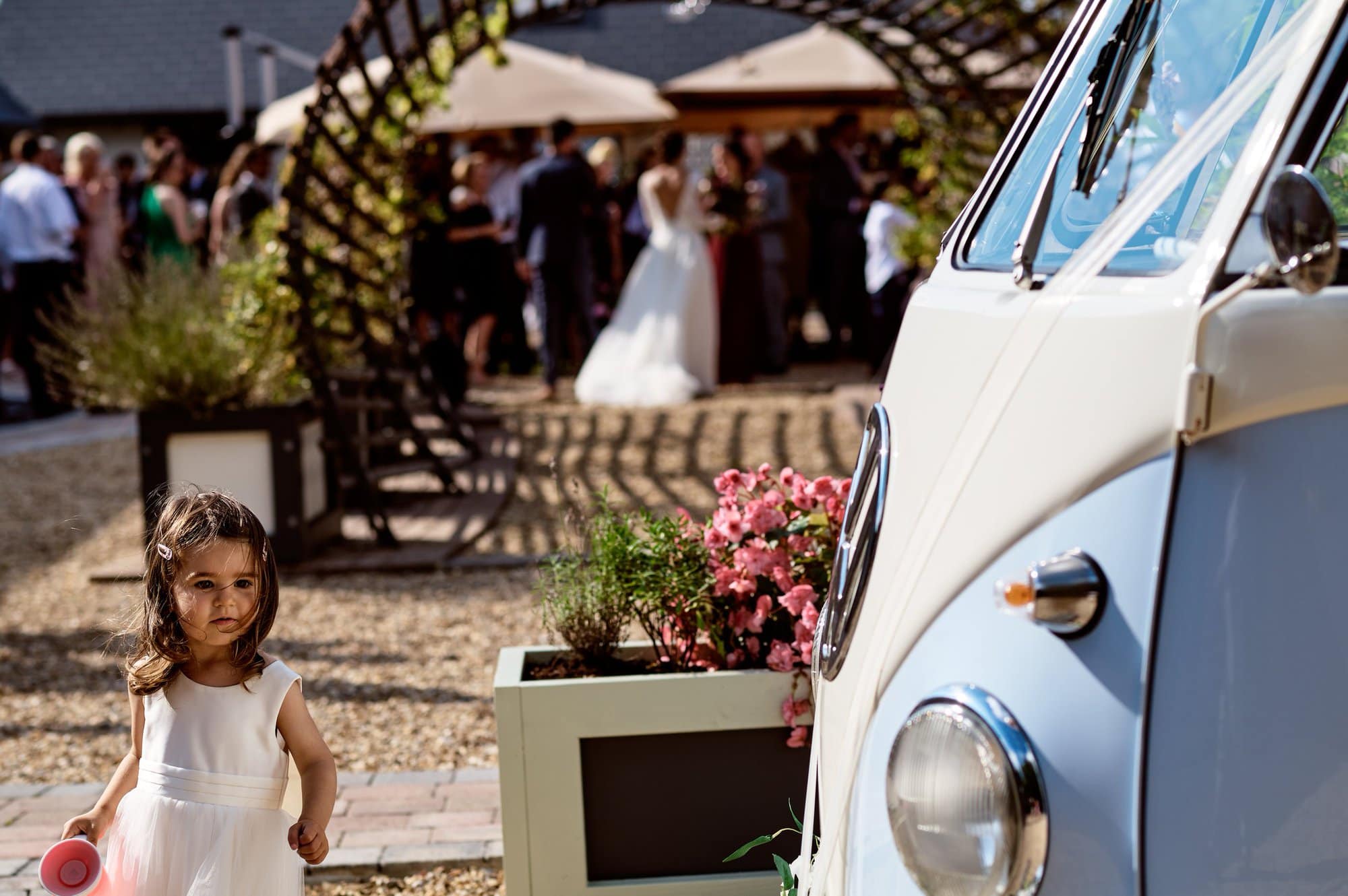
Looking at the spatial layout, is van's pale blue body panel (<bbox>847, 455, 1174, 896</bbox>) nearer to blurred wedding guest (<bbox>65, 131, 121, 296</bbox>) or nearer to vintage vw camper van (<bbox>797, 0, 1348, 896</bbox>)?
vintage vw camper van (<bbox>797, 0, 1348, 896</bbox>)

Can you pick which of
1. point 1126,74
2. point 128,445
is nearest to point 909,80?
point 128,445

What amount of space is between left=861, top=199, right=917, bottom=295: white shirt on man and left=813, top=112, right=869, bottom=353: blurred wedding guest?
2606mm

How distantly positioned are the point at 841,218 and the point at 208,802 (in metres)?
11.9

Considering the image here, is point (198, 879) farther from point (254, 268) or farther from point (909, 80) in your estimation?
point (909, 80)

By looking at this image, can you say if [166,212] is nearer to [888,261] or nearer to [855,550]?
[888,261]

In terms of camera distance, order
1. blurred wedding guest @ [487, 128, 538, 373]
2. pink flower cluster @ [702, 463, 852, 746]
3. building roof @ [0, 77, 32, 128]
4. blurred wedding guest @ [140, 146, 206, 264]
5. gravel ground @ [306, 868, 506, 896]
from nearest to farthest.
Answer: pink flower cluster @ [702, 463, 852, 746]
gravel ground @ [306, 868, 506, 896]
blurred wedding guest @ [140, 146, 206, 264]
blurred wedding guest @ [487, 128, 538, 373]
building roof @ [0, 77, 32, 128]

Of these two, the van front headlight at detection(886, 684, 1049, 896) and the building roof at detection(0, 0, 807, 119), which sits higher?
the building roof at detection(0, 0, 807, 119)

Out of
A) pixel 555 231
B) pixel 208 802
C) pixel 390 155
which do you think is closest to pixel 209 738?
pixel 208 802

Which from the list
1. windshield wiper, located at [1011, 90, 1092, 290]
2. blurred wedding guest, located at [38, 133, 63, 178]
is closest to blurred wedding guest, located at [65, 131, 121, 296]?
blurred wedding guest, located at [38, 133, 63, 178]

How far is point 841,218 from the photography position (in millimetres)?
13789

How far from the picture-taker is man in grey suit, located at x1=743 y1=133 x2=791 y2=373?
Result: 13.2m

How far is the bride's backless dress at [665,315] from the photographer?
40.6 ft

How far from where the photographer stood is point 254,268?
7.62m

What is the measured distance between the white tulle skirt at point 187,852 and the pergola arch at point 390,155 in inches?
201
